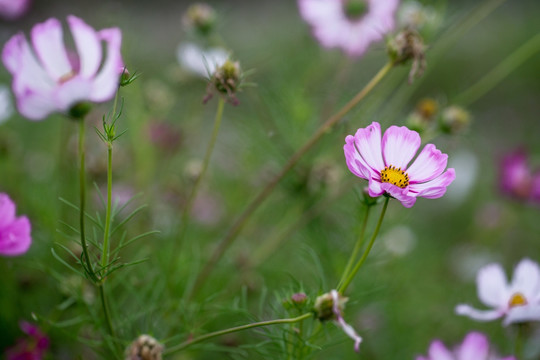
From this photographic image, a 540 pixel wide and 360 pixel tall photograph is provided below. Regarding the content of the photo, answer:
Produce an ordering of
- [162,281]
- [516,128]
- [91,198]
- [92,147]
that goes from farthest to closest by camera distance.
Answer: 1. [516,128]
2. [92,147]
3. [91,198]
4. [162,281]

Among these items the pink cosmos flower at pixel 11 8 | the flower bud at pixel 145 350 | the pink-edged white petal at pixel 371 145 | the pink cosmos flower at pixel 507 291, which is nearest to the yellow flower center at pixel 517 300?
the pink cosmos flower at pixel 507 291

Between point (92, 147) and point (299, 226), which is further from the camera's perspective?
Result: point (92, 147)

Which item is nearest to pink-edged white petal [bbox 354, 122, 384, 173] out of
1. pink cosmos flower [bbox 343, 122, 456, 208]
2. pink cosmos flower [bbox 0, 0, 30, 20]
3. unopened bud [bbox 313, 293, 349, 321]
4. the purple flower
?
pink cosmos flower [bbox 343, 122, 456, 208]

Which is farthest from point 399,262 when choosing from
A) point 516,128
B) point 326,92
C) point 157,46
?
point 157,46

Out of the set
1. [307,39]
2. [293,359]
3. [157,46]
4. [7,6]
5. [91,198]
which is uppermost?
[157,46]

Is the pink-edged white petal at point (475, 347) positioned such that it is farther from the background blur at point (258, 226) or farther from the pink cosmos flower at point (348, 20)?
Result: the pink cosmos flower at point (348, 20)

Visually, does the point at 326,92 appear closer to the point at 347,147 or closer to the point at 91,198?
the point at 91,198

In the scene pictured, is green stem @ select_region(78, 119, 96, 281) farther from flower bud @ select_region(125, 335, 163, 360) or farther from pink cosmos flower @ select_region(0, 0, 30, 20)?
pink cosmos flower @ select_region(0, 0, 30, 20)

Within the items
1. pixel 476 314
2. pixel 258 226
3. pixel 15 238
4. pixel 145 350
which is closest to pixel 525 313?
pixel 476 314
